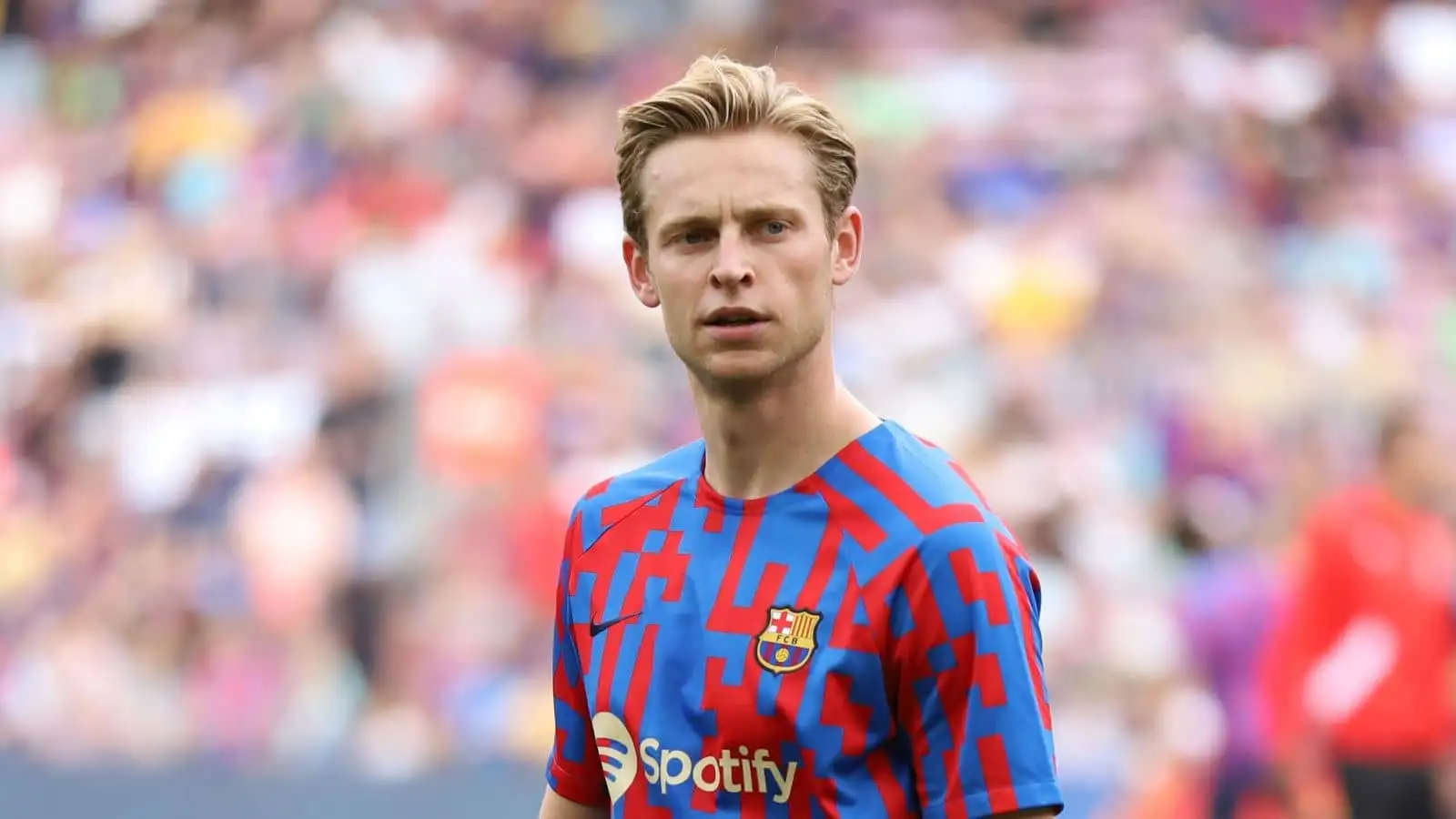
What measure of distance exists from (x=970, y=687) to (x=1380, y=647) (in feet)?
15.2

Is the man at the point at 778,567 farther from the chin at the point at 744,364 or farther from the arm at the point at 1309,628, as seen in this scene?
the arm at the point at 1309,628

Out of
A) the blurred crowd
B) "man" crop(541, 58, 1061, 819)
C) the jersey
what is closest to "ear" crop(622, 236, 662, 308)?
"man" crop(541, 58, 1061, 819)

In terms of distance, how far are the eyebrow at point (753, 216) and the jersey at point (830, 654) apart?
27 cm

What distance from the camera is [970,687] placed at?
1.91 metres

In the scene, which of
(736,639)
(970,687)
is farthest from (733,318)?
(970,687)

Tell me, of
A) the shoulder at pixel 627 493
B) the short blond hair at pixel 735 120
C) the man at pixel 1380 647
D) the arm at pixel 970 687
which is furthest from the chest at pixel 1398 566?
the arm at pixel 970 687

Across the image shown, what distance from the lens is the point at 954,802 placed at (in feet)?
6.23

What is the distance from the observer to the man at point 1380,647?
240 inches

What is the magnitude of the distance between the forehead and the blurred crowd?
5.06 meters

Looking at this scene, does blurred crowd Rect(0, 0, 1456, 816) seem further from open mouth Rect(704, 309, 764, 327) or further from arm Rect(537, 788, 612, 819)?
open mouth Rect(704, 309, 764, 327)

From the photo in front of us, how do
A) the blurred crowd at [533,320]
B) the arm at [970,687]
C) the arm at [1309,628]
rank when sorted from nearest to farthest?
the arm at [970,687], the arm at [1309,628], the blurred crowd at [533,320]

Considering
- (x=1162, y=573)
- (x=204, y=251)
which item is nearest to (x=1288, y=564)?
(x=1162, y=573)

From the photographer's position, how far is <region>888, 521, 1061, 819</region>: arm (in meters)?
1.90

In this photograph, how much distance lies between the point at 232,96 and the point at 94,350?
1564mm
